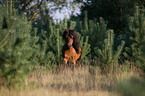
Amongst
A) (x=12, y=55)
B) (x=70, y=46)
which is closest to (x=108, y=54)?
(x=70, y=46)

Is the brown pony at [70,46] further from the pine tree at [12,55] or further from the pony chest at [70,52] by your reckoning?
the pine tree at [12,55]

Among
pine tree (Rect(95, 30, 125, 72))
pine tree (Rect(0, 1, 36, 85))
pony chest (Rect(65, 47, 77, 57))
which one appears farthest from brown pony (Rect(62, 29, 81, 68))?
pine tree (Rect(0, 1, 36, 85))

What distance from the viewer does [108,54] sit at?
5.16 metres

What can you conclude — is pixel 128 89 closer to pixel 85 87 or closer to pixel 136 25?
pixel 85 87

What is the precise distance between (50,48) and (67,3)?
45.5 ft

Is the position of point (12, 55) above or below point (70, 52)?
above

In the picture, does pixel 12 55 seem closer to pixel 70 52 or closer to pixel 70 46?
pixel 70 46

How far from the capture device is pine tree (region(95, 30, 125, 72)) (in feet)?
16.8

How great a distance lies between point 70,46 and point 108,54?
5.38 feet

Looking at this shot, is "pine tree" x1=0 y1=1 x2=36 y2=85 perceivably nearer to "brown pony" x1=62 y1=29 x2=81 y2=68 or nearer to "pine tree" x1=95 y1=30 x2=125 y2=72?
"pine tree" x1=95 y1=30 x2=125 y2=72

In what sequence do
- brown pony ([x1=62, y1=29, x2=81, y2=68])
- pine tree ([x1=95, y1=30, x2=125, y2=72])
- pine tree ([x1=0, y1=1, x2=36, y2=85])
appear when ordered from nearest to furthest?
Answer: pine tree ([x1=0, y1=1, x2=36, y2=85]) < pine tree ([x1=95, y1=30, x2=125, y2=72]) < brown pony ([x1=62, y1=29, x2=81, y2=68])

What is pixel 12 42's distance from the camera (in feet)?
11.1

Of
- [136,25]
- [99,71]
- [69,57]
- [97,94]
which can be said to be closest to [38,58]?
[69,57]

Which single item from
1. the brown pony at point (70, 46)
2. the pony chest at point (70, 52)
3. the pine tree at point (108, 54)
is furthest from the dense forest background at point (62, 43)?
the pony chest at point (70, 52)
